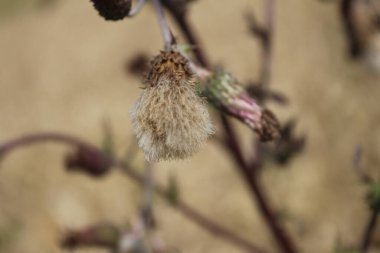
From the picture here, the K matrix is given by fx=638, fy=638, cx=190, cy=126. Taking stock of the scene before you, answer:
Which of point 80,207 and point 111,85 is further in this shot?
point 111,85

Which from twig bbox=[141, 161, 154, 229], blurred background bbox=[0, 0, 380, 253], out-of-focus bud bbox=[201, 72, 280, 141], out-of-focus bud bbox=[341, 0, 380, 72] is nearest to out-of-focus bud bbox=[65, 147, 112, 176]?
twig bbox=[141, 161, 154, 229]

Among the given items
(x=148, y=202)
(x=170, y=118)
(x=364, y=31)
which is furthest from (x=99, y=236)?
(x=364, y=31)

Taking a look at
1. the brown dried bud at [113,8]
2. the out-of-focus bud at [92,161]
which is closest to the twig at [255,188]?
the out-of-focus bud at [92,161]

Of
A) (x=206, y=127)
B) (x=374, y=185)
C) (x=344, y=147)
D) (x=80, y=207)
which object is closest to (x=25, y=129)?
(x=80, y=207)

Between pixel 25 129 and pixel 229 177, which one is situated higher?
pixel 25 129

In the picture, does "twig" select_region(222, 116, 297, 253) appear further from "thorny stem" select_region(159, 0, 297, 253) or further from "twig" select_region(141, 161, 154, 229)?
"twig" select_region(141, 161, 154, 229)

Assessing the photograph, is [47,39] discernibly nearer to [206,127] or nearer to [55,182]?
[55,182]
